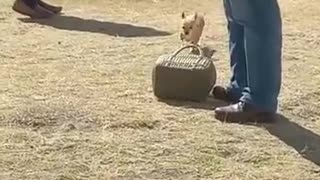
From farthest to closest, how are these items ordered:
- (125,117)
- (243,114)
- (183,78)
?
1. (183,78)
2. (125,117)
3. (243,114)

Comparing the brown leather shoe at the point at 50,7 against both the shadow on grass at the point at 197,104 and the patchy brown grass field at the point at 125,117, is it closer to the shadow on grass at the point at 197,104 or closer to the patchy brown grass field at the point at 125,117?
the patchy brown grass field at the point at 125,117

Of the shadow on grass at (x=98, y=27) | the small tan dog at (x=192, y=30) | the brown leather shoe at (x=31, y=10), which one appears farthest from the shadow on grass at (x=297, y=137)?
the brown leather shoe at (x=31, y=10)

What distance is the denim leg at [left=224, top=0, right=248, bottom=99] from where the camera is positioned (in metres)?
4.78

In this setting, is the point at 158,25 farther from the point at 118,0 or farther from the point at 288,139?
the point at 288,139

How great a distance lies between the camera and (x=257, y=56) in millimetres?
4480

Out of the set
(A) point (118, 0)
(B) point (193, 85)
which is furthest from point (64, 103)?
(A) point (118, 0)

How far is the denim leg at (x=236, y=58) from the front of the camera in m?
4.78

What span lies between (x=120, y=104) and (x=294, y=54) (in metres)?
1.71

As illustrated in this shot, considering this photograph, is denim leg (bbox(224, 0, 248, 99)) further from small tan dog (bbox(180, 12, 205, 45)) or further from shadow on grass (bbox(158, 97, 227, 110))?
small tan dog (bbox(180, 12, 205, 45))

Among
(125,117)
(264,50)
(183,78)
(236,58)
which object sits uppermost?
(264,50)

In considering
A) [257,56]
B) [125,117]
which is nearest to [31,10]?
[125,117]

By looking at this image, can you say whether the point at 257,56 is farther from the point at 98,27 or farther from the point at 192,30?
the point at 98,27

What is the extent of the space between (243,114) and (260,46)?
372mm

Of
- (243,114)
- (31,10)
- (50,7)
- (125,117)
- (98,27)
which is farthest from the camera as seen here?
(50,7)
